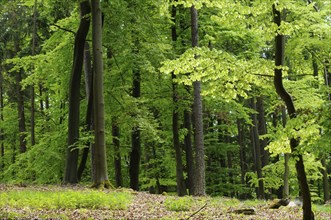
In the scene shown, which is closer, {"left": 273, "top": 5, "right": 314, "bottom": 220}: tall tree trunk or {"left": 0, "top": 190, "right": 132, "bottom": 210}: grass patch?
{"left": 273, "top": 5, "right": 314, "bottom": 220}: tall tree trunk

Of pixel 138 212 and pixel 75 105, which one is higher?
pixel 75 105

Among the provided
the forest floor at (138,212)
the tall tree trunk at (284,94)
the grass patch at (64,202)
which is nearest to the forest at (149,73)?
the tall tree trunk at (284,94)

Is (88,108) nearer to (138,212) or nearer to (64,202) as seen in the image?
(64,202)

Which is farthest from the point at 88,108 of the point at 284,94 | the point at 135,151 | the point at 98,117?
the point at 284,94

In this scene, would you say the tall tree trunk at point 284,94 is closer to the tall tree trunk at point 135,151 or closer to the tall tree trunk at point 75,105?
the tall tree trunk at point 75,105

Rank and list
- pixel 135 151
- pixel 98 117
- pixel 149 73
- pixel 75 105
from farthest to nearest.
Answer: pixel 135 151 → pixel 149 73 → pixel 75 105 → pixel 98 117

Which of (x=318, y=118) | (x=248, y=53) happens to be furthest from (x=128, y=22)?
(x=318, y=118)

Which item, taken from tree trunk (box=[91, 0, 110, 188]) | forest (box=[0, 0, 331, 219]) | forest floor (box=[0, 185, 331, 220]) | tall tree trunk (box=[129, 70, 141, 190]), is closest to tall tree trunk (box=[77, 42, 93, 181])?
forest (box=[0, 0, 331, 219])

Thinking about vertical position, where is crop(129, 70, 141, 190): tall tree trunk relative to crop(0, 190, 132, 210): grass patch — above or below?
above

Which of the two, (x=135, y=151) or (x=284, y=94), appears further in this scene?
(x=135, y=151)

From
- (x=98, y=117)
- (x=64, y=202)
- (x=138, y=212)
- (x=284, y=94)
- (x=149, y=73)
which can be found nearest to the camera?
(x=284, y=94)

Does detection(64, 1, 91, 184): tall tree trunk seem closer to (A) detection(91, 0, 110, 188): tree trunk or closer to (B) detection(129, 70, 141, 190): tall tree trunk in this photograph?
(A) detection(91, 0, 110, 188): tree trunk

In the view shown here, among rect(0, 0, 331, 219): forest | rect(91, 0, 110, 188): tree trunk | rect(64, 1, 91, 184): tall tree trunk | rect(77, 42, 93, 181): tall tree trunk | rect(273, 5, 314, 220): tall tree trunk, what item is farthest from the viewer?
rect(77, 42, 93, 181): tall tree trunk

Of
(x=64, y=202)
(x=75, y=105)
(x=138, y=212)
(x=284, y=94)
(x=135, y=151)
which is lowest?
(x=138, y=212)
